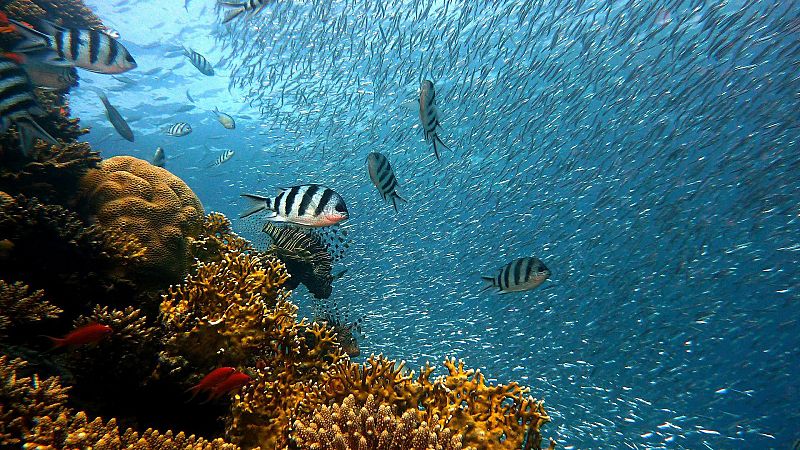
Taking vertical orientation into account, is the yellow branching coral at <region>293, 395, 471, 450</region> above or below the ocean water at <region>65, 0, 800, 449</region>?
below

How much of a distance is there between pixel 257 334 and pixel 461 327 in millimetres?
14801

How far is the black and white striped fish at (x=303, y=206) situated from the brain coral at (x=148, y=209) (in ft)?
7.03

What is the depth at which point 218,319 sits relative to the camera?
3.67 m

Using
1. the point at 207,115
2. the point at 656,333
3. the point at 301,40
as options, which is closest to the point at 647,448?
the point at 656,333

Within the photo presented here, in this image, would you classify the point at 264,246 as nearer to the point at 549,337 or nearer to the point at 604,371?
the point at 549,337

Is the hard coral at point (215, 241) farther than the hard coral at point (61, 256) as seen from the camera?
Yes

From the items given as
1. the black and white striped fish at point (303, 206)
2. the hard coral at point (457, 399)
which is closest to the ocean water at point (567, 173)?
the hard coral at point (457, 399)

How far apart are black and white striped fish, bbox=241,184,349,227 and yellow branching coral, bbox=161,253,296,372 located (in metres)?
1.28

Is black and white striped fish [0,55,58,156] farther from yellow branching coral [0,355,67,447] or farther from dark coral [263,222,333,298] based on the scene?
dark coral [263,222,333,298]

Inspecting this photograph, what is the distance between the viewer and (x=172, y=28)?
23.3 m

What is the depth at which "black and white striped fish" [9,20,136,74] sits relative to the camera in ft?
13.3

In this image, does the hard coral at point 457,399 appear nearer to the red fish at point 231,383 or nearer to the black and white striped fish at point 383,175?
the red fish at point 231,383

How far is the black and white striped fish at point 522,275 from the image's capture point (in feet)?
16.9

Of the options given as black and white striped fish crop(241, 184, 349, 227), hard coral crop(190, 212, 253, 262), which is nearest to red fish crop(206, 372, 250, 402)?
black and white striped fish crop(241, 184, 349, 227)
